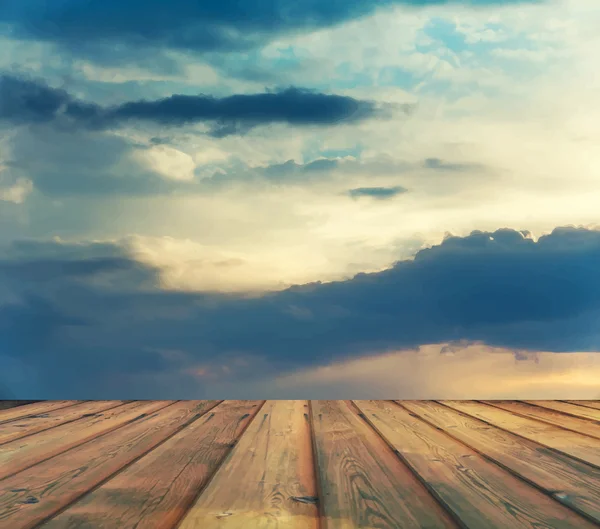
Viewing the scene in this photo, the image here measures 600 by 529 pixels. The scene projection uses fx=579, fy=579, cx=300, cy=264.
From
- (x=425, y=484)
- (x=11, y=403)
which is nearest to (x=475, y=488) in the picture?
(x=425, y=484)

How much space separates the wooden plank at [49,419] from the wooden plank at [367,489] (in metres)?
1.05

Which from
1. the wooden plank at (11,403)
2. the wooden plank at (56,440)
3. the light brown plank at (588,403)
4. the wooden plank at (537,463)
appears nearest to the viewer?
the wooden plank at (537,463)

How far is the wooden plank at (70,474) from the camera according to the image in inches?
41.9

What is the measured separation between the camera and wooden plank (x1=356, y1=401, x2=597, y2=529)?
100cm

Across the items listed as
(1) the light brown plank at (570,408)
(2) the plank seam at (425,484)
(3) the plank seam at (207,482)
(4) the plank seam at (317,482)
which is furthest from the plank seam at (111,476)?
(1) the light brown plank at (570,408)

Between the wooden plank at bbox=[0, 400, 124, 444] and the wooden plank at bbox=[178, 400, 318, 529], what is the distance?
825 millimetres

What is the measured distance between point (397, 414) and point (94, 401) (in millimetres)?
1689

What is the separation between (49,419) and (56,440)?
2.05 ft

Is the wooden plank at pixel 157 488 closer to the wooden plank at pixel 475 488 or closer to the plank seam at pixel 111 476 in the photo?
the plank seam at pixel 111 476

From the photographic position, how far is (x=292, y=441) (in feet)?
5.76

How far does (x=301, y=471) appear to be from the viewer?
1.34m

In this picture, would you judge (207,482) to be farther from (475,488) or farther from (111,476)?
(475,488)

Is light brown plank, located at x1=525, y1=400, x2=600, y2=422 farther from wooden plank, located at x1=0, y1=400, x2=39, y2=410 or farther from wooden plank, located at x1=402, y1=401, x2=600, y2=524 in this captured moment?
wooden plank, located at x1=0, y1=400, x2=39, y2=410

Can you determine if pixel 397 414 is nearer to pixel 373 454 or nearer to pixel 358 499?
pixel 373 454
